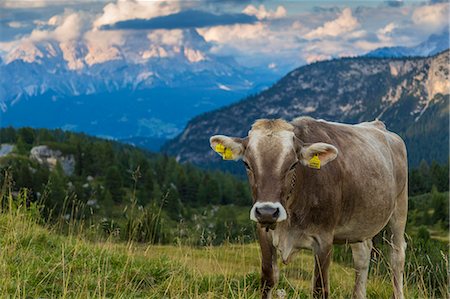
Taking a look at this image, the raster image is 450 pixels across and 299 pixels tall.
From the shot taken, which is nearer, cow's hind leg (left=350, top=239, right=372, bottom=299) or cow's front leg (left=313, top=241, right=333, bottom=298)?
cow's front leg (left=313, top=241, right=333, bottom=298)

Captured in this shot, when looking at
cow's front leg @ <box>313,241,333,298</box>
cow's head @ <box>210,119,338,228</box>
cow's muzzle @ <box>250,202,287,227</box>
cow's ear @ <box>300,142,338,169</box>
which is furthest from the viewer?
cow's front leg @ <box>313,241,333,298</box>

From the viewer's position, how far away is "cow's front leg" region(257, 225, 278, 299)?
8.55 m

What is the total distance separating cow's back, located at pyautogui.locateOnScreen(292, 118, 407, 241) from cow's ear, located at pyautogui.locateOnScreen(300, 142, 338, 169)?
453mm

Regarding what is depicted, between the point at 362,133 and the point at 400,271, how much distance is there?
3.43m

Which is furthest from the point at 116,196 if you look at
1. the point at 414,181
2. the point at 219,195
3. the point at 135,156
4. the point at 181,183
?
the point at 414,181

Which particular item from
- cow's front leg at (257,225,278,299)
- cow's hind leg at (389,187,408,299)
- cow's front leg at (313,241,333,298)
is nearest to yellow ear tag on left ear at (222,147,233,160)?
cow's front leg at (257,225,278,299)

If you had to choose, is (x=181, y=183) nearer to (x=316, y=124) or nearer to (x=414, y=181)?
(x=414, y=181)

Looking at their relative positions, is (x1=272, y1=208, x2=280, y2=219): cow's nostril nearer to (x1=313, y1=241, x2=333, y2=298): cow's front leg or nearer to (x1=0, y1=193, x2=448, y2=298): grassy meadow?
(x1=0, y1=193, x2=448, y2=298): grassy meadow

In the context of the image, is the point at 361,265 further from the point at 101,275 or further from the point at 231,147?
the point at 101,275

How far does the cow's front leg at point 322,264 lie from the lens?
855 centimetres

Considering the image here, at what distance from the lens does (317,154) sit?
798 cm

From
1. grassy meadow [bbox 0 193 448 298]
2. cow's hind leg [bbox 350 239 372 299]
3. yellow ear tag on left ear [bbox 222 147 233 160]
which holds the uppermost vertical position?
yellow ear tag on left ear [bbox 222 147 233 160]

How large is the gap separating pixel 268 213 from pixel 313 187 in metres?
1.78

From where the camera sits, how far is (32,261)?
29.3 ft
